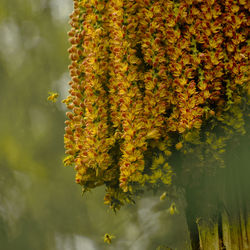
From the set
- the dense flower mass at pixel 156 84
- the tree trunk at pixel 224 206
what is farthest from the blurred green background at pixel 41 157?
the dense flower mass at pixel 156 84

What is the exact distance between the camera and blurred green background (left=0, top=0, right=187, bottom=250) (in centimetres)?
183

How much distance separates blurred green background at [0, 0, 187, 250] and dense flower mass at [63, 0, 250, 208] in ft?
2.54

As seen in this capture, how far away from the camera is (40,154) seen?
1954 mm

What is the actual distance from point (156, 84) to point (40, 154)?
3.61 ft

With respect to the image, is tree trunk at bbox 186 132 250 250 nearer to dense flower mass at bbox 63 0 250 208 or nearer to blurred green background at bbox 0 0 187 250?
dense flower mass at bbox 63 0 250 208

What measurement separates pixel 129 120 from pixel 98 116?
10 centimetres

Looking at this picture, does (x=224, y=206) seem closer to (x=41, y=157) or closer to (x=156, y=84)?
(x=156, y=84)

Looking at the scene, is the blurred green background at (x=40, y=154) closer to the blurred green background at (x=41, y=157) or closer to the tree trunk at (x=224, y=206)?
the blurred green background at (x=41, y=157)

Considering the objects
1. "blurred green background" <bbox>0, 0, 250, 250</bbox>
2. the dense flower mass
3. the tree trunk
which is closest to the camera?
the dense flower mass

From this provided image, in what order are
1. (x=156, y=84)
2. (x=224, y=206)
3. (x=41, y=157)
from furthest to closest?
1. (x=41, y=157)
2. (x=224, y=206)
3. (x=156, y=84)

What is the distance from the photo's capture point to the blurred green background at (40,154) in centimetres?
183

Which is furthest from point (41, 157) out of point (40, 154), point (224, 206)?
point (224, 206)

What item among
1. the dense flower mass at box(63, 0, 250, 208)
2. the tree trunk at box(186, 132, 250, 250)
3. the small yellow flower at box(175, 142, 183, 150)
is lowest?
A: the tree trunk at box(186, 132, 250, 250)

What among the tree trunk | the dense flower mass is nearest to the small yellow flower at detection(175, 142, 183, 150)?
the dense flower mass
